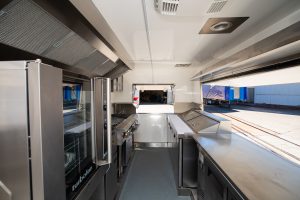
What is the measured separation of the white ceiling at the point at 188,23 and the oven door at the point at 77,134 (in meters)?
0.55

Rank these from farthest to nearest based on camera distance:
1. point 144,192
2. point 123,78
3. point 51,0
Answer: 1. point 123,78
2. point 144,192
3. point 51,0

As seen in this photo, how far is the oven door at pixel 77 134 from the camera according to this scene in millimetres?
1178

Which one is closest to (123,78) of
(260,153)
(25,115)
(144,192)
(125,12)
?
(144,192)

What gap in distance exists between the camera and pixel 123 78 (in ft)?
14.5

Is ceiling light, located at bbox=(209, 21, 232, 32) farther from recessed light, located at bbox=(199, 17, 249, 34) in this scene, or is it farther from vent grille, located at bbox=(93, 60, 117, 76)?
vent grille, located at bbox=(93, 60, 117, 76)

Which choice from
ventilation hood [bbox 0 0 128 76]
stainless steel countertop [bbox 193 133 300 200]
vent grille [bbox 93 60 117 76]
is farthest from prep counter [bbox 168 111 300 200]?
vent grille [bbox 93 60 117 76]

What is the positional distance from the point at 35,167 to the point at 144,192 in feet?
7.48

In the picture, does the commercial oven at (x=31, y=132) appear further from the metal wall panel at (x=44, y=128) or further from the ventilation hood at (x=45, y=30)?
the ventilation hood at (x=45, y=30)

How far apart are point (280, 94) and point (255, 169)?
93.0 inches

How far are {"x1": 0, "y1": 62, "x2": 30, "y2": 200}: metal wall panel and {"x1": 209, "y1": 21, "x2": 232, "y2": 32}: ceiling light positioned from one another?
1.58m

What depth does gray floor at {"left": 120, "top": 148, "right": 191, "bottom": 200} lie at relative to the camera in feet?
8.18

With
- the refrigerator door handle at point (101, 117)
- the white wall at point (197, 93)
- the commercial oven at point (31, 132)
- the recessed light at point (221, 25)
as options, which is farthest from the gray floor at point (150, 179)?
the recessed light at point (221, 25)

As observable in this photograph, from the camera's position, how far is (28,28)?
2.75ft

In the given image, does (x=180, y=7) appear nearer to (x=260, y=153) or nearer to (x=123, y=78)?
(x=260, y=153)
